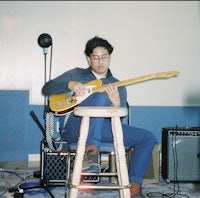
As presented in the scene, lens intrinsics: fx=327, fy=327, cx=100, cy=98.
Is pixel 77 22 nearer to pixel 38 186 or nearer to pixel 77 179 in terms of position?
pixel 38 186

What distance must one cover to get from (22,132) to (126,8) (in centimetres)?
168

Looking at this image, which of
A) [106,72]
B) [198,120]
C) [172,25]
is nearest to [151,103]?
[198,120]

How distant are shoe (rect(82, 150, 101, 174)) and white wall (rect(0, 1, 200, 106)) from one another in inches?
67.5

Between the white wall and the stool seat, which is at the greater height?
the white wall

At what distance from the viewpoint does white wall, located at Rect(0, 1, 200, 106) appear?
3324 mm

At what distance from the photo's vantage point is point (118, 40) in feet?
11.3

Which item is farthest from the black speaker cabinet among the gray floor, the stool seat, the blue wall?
the stool seat

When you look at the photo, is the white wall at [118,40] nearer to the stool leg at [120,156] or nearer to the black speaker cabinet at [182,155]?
the black speaker cabinet at [182,155]

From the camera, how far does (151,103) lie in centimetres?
345

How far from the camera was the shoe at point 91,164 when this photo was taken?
5.56 ft

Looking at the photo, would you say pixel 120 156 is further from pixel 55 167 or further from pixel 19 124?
pixel 19 124

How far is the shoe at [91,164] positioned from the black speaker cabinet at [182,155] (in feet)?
3.58

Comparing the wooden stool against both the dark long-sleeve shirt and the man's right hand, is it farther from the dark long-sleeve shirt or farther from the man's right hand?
the dark long-sleeve shirt

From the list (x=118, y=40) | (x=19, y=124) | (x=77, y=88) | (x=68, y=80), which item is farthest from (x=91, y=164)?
(x=118, y=40)
